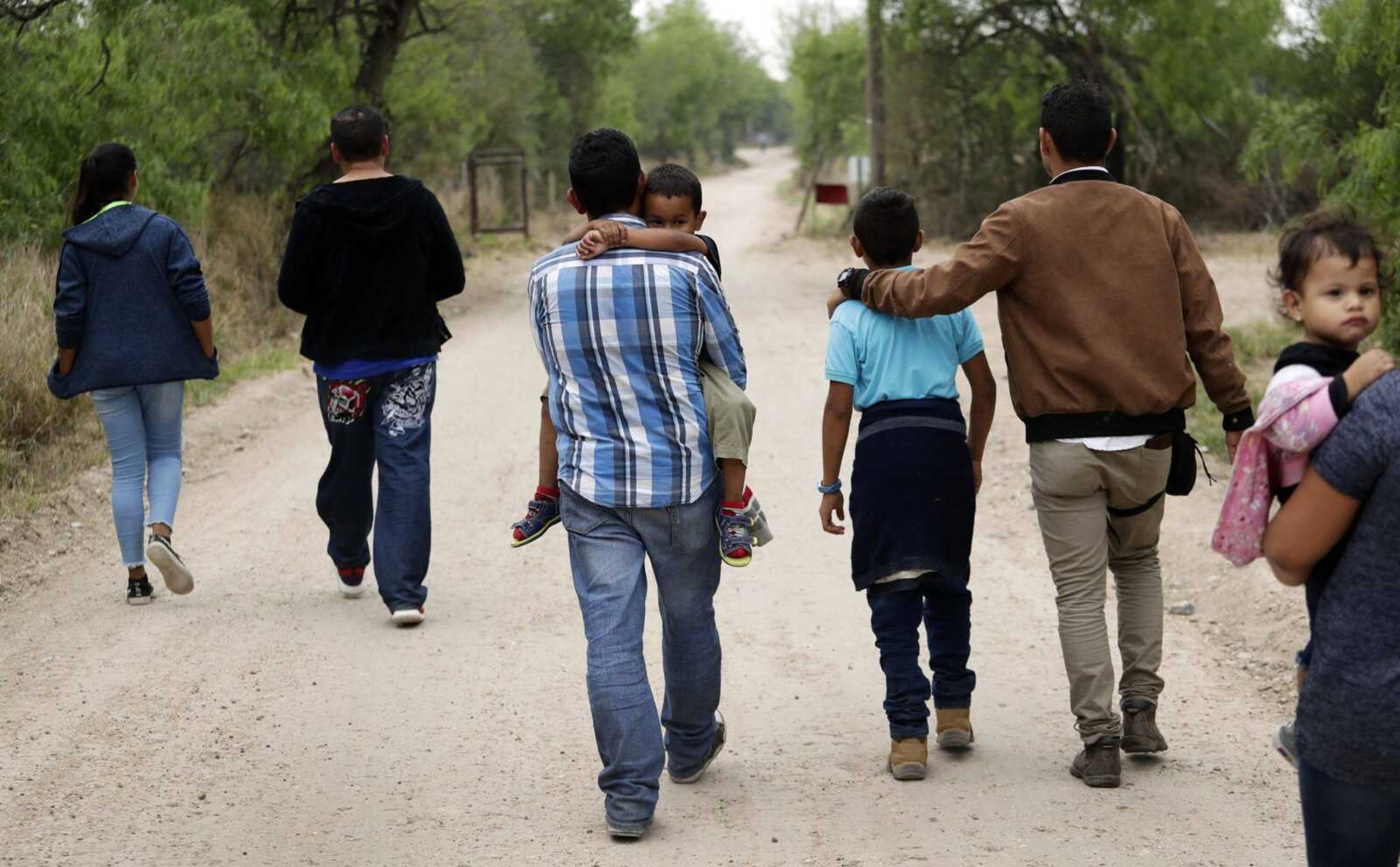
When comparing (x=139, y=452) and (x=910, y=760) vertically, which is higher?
(x=139, y=452)

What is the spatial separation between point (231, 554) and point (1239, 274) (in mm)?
15598

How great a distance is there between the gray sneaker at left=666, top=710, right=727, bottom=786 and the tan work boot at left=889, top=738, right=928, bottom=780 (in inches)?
21.9

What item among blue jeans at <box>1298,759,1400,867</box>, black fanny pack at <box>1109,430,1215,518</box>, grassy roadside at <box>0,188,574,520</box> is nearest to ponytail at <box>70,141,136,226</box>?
grassy roadside at <box>0,188,574,520</box>

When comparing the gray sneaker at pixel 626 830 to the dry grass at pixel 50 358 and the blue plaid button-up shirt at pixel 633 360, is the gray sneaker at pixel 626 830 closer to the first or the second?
the blue plaid button-up shirt at pixel 633 360

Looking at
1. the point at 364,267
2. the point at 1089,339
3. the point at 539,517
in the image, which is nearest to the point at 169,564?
the point at 364,267

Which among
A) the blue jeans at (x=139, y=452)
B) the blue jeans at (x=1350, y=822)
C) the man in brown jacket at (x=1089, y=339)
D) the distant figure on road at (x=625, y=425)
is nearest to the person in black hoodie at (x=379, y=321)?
the blue jeans at (x=139, y=452)

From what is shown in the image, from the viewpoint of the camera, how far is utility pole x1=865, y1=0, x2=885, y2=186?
26.9 metres

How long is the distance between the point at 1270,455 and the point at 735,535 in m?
1.81

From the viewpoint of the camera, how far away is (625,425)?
4309 mm

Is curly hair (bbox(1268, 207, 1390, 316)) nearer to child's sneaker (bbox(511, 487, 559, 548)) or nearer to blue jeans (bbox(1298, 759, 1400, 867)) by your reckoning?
blue jeans (bbox(1298, 759, 1400, 867))

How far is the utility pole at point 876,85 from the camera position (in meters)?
26.9

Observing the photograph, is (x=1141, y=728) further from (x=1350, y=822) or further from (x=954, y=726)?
(x=1350, y=822)

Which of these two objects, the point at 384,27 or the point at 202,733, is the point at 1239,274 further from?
the point at 202,733

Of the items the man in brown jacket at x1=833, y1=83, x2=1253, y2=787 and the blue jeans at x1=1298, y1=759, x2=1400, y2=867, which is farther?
the man in brown jacket at x1=833, y1=83, x2=1253, y2=787
